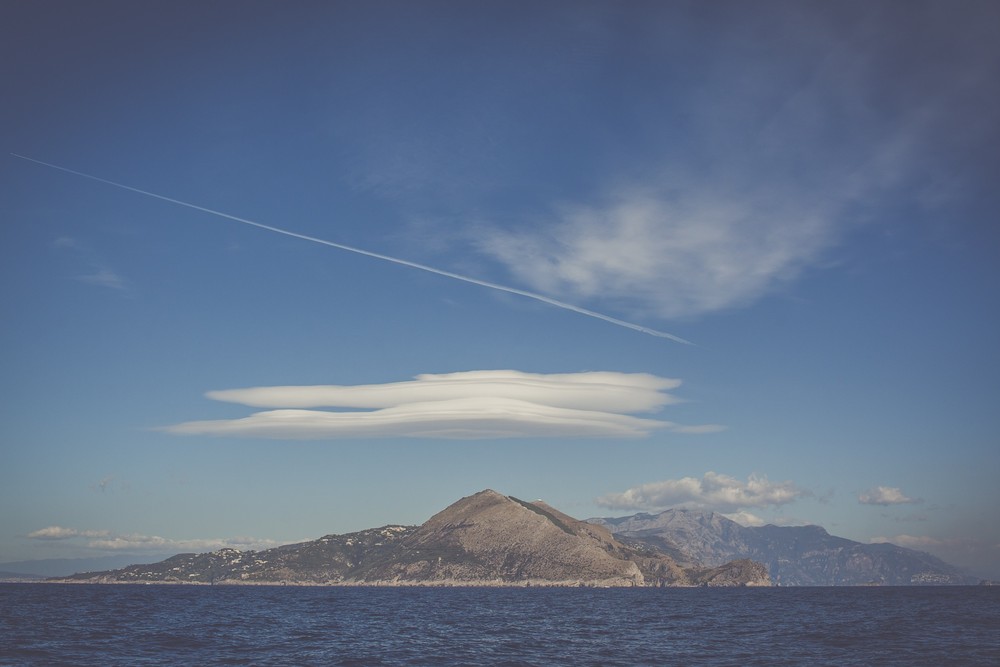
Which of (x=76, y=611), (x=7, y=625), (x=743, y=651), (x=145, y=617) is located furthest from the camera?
(x=76, y=611)

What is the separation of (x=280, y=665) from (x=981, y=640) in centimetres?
8709

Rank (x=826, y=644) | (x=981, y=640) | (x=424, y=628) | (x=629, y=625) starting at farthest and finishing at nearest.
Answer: (x=629, y=625) → (x=424, y=628) → (x=981, y=640) → (x=826, y=644)

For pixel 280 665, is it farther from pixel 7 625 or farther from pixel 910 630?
pixel 910 630

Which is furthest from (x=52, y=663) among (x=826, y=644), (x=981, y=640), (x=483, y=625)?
(x=981, y=640)

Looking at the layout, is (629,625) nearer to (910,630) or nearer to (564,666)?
(910,630)

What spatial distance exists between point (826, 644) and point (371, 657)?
5410cm

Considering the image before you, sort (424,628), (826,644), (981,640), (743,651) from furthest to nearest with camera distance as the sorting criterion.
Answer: (424,628), (981,640), (826,644), (743,651)

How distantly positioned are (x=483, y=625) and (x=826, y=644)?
53.7 meters

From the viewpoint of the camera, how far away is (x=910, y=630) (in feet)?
354

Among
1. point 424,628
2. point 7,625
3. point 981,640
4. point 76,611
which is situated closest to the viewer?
point 981,640

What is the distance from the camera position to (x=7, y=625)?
10350 centimetres

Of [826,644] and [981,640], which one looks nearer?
[826,644]

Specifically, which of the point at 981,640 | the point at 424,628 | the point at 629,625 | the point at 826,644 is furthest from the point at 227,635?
the point at 981,640

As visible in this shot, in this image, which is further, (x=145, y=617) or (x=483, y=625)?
(x=145, y=617)
